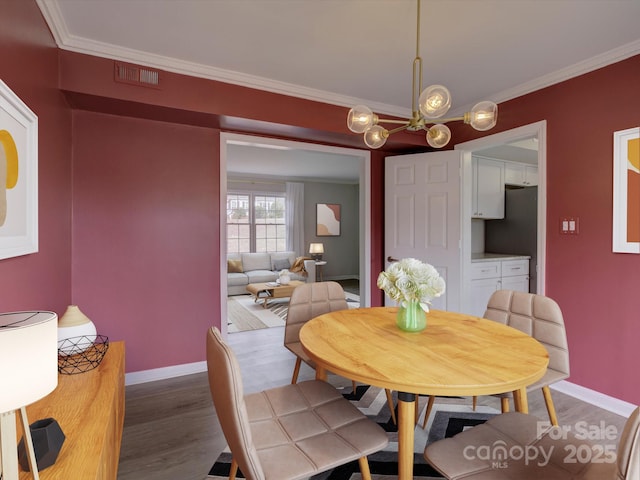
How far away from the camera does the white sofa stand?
6410 mm

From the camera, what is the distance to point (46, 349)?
784 mm

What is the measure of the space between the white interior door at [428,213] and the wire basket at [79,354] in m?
2.75

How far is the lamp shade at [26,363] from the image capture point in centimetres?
70

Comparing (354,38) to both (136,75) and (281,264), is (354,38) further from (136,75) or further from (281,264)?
(281,264)

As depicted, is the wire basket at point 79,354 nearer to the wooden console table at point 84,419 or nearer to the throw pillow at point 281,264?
the wooden console table at point 84,419

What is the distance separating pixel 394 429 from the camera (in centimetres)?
202

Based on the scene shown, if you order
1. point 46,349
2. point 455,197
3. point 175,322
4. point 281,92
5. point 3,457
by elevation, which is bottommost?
point 175,322

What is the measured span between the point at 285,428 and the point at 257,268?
5.93 m

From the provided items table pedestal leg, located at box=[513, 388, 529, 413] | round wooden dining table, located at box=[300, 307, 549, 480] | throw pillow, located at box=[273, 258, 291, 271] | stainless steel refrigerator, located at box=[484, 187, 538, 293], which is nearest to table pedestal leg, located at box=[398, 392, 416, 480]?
round wooden dining table, located at box=[300, 307, 549, 480]

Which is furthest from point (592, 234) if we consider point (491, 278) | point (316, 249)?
point (316, 249)

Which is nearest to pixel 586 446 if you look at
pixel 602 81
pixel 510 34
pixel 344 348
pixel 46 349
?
pixel 344 348

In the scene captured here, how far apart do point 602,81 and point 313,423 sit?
9.66ft

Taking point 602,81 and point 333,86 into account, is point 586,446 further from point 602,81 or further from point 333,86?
point 333,86

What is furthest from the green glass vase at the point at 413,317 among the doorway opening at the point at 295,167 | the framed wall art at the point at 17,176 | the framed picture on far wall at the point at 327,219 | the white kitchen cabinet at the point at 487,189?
the framed picture on far wall at the point at 327,219
